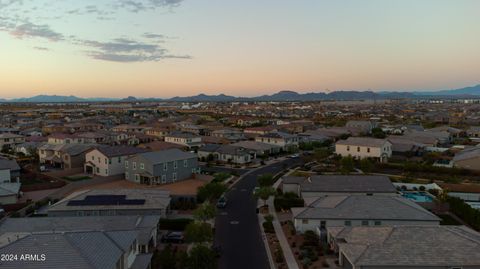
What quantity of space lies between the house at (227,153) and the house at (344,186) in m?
19.2

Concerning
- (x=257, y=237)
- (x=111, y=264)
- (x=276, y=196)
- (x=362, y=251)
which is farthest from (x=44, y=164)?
(x=362, y=251)

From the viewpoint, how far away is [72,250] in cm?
1485

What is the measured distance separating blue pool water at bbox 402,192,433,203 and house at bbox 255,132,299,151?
28164mm

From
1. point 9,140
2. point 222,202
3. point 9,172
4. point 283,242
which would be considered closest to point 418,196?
point 283,242

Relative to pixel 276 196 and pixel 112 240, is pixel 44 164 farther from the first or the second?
pixel 112 240

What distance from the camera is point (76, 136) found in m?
63.7

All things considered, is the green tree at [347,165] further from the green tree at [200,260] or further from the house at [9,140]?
the house at [9,140]

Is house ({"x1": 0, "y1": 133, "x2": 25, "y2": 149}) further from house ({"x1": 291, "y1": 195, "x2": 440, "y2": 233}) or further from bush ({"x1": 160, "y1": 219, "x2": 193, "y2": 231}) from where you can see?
house ({"x1": 291, "y1": 195, "x2": 440, "y2": 233})

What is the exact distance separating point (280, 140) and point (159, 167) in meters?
28.2

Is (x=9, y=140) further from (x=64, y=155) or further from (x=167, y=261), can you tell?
(x=167, y=261)

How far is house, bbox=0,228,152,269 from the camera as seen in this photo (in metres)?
14.2

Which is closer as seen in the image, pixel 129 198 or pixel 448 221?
pixel 448 221

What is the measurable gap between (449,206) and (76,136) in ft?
180

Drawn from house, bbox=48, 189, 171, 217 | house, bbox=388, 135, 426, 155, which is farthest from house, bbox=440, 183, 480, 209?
house, bbox=48, 189, 171, 217
